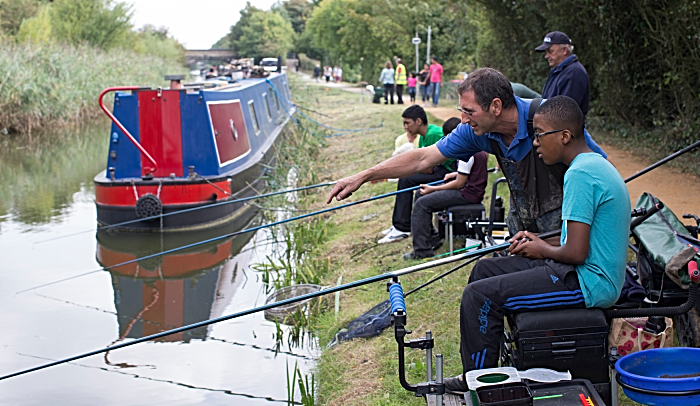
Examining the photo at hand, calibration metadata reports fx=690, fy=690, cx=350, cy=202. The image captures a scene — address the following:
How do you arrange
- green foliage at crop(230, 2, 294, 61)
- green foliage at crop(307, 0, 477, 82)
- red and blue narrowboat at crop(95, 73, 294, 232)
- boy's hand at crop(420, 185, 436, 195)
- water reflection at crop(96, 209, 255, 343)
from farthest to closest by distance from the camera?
green foliage at crop(230, 2, 294, 61)
green foliage at crop(307, 0, 477, 82)
red and blue narrowboat at crop(95, 73, 294, 232)
water reflection at crop(96, 209, 255, 343)
boy's hand at crop(420, 185, 436, 195)

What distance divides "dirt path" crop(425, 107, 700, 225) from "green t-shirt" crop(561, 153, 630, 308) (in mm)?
4276

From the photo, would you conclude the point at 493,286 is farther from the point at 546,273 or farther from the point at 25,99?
the point at 25,99

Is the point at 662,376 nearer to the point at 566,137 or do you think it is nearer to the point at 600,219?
the point at 600,219

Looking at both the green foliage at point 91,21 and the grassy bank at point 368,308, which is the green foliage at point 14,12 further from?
the grassy bank at point 368,308

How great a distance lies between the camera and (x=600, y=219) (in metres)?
2.88

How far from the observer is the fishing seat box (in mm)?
2887

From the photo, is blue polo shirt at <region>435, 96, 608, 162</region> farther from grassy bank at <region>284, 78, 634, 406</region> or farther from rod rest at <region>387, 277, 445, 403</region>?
grassy bank at <region>284, 78, 634, 406</region>

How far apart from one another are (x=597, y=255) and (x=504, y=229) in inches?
95.8

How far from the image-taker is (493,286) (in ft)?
9.84

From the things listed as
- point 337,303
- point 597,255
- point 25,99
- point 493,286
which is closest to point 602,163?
point 597,255

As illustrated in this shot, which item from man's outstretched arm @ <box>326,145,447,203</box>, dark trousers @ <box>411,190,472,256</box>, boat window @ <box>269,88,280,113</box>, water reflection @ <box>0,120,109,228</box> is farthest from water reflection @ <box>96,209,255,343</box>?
boat window @ <box>269,88,280,113</box>

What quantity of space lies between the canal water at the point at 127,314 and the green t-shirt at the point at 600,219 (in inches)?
94.7

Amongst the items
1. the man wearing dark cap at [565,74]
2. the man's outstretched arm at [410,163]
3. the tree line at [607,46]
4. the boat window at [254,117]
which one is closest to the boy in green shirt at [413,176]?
the man wearing dark cap at [565,74]

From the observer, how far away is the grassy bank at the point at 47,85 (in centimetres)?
1847
